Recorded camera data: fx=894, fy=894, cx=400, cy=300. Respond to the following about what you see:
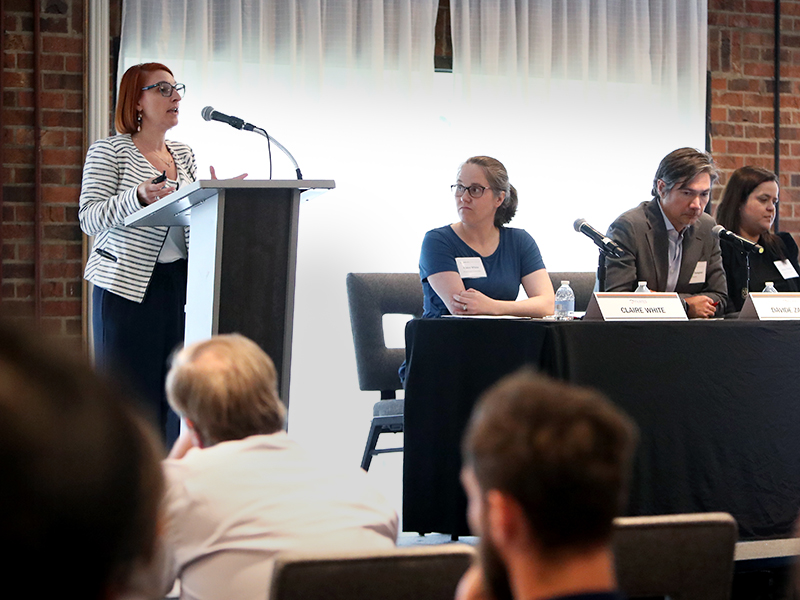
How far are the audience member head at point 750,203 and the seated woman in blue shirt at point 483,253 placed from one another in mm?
898

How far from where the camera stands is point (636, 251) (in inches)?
126

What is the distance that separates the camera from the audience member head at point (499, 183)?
340cm

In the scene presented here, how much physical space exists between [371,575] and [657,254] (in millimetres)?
2462

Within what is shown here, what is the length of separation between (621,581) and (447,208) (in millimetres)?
3703

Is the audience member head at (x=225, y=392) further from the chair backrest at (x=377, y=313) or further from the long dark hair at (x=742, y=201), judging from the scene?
the long dark hair at (x=742, y=201)

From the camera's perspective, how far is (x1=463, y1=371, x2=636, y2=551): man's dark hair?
2.41ft

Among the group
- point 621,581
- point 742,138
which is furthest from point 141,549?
point 742,138

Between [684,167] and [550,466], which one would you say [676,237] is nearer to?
[684,167]

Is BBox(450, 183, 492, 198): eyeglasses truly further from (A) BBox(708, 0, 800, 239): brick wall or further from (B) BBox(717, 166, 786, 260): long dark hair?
(A) BBox(708, 0, 800, 239): brick wall

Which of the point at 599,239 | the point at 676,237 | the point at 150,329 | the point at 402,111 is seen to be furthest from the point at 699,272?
the point at 402,111

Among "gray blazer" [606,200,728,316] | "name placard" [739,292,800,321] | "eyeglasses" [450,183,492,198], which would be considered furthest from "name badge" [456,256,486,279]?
"name placard" [739,292,800,321]

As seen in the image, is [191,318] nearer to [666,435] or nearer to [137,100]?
[137,100]

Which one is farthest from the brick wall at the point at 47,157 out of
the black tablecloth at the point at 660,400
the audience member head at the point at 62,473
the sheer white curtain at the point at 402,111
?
the audience member head at the point at 62,473

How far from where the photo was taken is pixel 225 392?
1430 mm
